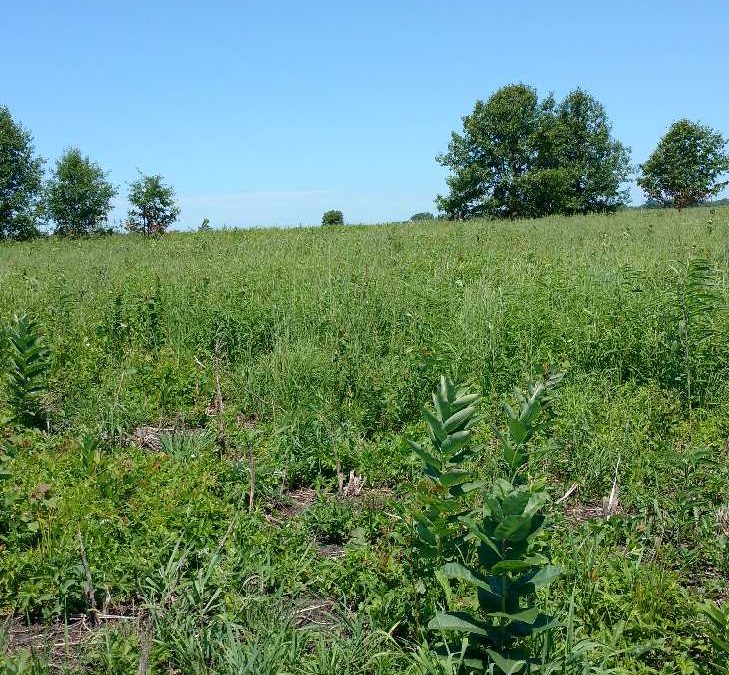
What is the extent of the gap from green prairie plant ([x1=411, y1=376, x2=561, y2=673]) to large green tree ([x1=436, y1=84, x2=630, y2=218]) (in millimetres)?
44164

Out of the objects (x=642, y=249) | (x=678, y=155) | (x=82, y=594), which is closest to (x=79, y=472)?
(x=82, y=594)

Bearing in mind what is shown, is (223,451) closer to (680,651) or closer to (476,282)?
(680,651)

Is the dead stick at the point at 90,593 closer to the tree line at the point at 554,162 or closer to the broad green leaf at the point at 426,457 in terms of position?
the broad green leaf at the point at 426,457

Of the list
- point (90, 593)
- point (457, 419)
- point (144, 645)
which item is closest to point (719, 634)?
point (457, 419)

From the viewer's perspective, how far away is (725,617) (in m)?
2.40

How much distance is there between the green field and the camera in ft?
8.94

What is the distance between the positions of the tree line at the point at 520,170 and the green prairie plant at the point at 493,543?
34.8m

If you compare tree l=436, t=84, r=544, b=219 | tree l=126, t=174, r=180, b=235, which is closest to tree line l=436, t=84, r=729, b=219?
tree l=436, t=84, r=544, b=219

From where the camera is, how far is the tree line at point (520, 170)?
38.0m

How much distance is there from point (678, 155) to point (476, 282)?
167 ft

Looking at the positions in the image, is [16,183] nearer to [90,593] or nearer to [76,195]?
[76,195]

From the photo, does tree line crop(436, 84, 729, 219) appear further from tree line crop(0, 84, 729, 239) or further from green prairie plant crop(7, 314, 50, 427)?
green prairie plant crop(7, 314, 50, 427)

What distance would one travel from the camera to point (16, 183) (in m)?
39.6

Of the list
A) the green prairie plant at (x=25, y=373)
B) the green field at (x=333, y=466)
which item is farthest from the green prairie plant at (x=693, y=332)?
the green prairie plant at (x=25, y=373)
